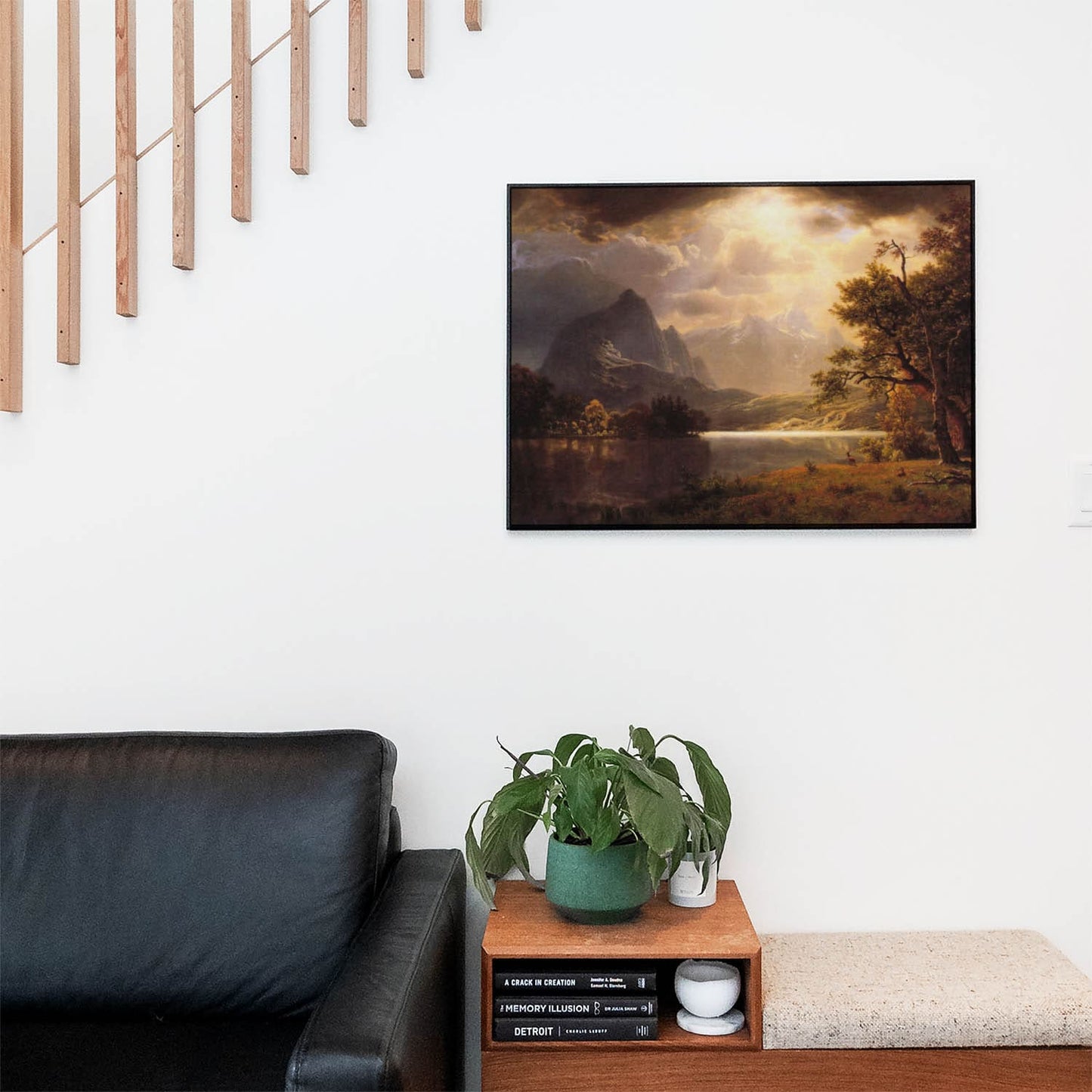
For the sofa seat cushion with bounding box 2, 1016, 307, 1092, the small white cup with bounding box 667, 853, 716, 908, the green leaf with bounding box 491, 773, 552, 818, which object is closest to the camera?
the sofa seat cushion with bounding box 2, 1016, 307, 1092

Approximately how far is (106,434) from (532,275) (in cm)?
94

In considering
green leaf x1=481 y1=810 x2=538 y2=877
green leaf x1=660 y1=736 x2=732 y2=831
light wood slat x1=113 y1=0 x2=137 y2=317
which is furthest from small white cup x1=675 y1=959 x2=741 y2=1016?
light wood slat x1=113 y1=0 x2=137 y2=317

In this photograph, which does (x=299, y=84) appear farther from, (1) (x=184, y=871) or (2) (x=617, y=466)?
(1) (x=184, y=871)

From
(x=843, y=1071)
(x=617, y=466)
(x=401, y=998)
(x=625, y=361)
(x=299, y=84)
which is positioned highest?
(x=299, y=84)

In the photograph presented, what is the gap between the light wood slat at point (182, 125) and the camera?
2035 millimetres

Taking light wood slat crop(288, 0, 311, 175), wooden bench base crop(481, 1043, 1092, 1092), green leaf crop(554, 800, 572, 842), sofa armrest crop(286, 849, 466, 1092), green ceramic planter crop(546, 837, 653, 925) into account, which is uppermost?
light wood slat crop(288, 0, 311, 175)

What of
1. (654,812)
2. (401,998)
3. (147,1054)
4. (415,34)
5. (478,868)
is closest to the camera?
(401,998)

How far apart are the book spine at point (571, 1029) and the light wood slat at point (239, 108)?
63.8 inches

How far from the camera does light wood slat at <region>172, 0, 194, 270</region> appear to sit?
80.1 inches

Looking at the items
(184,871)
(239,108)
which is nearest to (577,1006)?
(184,871)

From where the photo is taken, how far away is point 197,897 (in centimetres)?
175

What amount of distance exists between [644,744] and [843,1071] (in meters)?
0.63

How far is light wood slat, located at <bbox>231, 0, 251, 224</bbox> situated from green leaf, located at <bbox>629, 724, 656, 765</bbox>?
4.26 feet

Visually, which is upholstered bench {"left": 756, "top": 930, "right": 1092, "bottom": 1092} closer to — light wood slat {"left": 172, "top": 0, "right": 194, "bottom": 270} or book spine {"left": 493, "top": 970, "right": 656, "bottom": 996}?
book spine {"left": 493, "top": 970, "right": 656, "bottom": 996}
